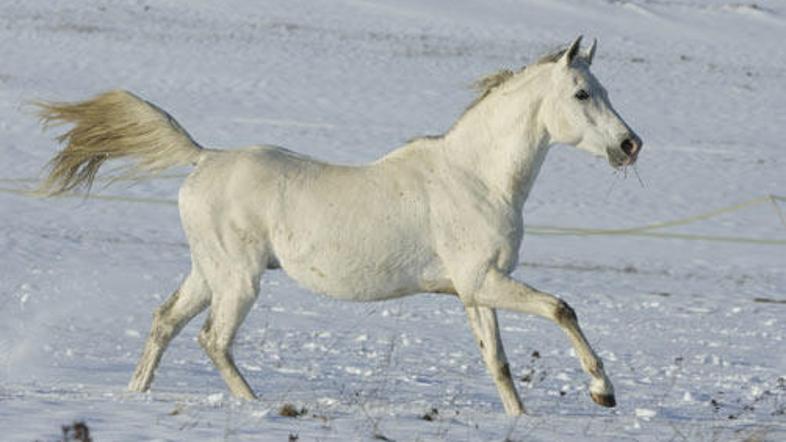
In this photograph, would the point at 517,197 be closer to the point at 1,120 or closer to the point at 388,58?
the point at 1,120

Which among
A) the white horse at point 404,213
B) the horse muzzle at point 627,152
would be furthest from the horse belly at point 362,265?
the horse muzzle at point 627,152

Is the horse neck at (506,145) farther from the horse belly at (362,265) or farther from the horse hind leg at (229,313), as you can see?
the horse hind leg at (229,313)

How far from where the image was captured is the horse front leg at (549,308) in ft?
26.3

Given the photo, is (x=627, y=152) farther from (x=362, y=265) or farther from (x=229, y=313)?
(x=229, y=313)

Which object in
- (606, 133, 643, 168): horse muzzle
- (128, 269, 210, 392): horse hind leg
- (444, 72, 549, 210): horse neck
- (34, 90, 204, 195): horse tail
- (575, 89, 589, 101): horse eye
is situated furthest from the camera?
(34, 90, 204, 195): horse tail

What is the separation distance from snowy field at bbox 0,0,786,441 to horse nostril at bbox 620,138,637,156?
47.8 inches

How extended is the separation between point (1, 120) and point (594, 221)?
761 centimetres

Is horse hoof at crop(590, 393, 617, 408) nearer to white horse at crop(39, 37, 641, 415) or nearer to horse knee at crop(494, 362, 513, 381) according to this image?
white horse at crop(39, 37, 641, 415)

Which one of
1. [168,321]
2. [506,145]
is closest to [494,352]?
[506,145]

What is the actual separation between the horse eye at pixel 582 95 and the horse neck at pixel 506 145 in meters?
0.21

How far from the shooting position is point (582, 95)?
28.3 feet

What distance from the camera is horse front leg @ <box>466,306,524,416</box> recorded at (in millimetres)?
8562

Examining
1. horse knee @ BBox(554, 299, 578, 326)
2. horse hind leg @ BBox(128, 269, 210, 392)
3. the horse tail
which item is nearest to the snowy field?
horse hind leg @ BBox(128, 269, 210, 392)

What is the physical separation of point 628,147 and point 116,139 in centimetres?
268
